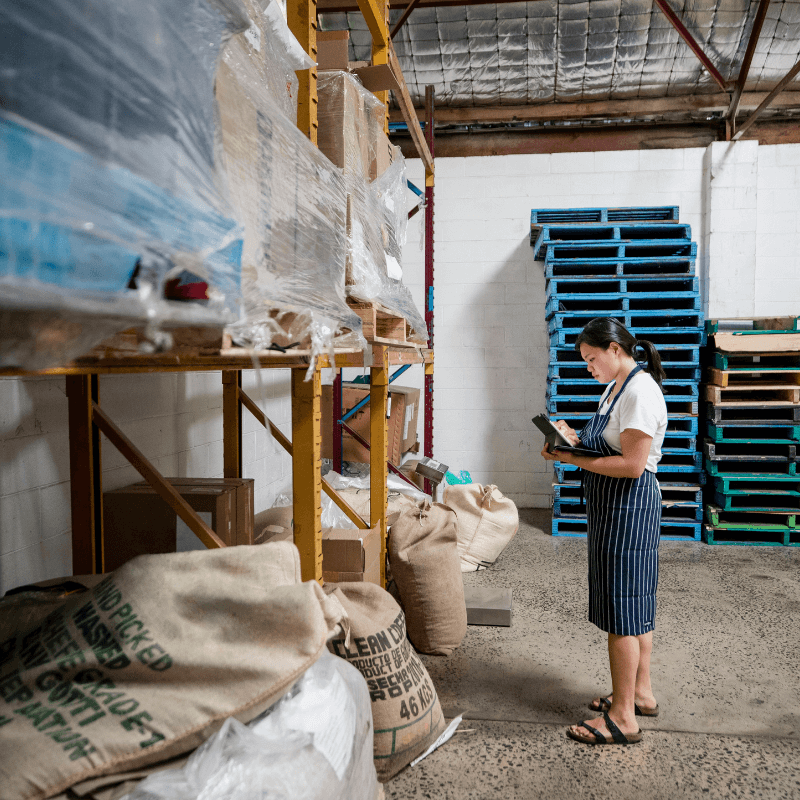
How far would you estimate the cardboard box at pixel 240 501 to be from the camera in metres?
2.59

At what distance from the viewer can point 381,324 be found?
262 centimetres

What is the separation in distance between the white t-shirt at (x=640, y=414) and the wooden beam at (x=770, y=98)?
405 cm

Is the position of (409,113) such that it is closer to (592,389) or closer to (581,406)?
(592,389)

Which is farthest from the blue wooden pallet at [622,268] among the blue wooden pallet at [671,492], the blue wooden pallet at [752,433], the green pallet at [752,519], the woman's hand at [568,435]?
the woman's hand at [568,435]

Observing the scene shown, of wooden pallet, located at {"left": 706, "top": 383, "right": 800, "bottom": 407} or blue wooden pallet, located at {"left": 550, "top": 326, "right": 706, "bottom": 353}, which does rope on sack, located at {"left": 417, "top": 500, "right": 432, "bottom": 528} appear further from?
wooden pallet, located at {"left": 706, "top": 383, "right": 800, "bottom": 407}

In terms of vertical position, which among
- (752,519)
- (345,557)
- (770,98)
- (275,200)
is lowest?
(752,519)

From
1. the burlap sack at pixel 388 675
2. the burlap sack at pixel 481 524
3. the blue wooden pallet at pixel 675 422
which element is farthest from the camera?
the blue wooden pallet at pixel 675 422

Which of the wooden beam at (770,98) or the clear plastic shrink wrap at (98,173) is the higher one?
the wooden beam at (770,98)

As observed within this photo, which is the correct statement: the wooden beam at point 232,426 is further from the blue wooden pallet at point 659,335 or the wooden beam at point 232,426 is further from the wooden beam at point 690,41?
the wooden beam at point 690,41

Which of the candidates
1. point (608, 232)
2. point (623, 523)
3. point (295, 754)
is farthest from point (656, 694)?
point (608, 232)

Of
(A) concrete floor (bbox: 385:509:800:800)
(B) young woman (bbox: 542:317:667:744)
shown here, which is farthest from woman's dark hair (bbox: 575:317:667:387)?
(A) concrete floor (bbox: 385:509:800:800)

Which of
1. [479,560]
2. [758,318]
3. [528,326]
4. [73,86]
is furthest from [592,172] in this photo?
[73,86]

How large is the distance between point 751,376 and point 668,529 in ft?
5.32

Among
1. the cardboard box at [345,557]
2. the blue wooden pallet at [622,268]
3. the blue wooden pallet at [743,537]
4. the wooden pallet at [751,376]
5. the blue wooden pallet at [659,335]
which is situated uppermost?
the blue wooden pallet at [622,268]
